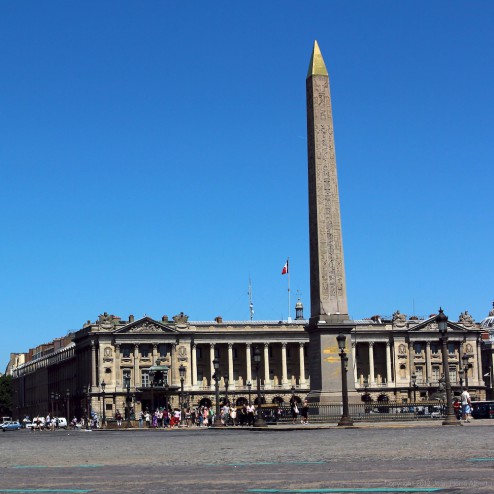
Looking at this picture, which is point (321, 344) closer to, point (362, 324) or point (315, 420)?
point (315, 420)

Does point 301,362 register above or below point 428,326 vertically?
below

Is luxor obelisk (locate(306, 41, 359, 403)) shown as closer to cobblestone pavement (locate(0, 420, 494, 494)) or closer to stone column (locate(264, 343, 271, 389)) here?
cobblestone pavement (locate(0, 420, 494, 494))

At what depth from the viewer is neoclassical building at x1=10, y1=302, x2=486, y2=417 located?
487 ft

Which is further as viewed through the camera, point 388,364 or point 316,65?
point 388,364

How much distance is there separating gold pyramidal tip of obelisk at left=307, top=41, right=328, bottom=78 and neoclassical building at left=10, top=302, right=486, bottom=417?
95023 millimetres

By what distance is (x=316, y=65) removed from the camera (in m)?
53.6

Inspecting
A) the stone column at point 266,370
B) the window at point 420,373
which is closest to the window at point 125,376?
the stone column at point 266,370

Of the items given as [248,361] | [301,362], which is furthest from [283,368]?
[248,361]

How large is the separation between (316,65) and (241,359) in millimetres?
106456

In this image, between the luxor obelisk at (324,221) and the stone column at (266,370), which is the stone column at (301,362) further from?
the luxor obelisk at (324,221)

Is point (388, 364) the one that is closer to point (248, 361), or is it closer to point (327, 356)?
point (248, 361)

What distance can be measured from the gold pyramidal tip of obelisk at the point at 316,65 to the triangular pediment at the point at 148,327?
326 feet

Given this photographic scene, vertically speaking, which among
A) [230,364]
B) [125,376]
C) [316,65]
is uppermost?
[316,65]

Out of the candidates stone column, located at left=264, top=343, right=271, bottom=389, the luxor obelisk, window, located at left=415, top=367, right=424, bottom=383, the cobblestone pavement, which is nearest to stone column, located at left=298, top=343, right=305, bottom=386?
stone column, located at left=264, top=343, right=271, bottom=389
